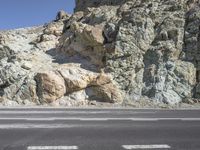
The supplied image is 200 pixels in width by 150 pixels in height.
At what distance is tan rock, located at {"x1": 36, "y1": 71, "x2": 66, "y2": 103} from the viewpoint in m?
23.1

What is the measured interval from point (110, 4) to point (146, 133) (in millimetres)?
27587

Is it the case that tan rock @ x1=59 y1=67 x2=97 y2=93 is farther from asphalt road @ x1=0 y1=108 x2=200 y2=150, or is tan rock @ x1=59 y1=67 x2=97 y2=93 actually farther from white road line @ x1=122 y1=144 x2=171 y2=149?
white road line @ x1=122 y1=144 x2=171 y2=149

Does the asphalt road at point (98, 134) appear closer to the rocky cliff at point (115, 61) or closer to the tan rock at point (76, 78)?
the rocky cliff at point (115, 61)

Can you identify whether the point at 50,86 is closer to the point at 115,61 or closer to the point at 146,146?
the point at 115,61

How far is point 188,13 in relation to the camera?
27703 millimetres

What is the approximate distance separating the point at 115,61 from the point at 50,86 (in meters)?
4.76

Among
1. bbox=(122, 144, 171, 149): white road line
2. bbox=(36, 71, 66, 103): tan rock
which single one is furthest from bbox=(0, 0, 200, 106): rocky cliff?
bbox=(122, 144, 171, 149): white road line

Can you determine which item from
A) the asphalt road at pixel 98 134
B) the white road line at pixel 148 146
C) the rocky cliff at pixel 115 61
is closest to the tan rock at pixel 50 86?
the rocky cliff at pixel 115 61

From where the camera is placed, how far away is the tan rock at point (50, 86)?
23109mm

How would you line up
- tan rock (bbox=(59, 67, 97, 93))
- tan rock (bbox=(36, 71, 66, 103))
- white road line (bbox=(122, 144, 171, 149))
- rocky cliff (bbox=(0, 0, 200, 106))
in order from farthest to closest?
tan rock (bbox=(59, 67, 97, 93)), rocky cliff (bbox=(0, 0, 200, 106)), tan rock (bbox=(36, 71, 66, 103)), white road line (bbox=(122, 144, 171, 149))

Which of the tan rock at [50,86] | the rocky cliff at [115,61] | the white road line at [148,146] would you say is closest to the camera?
the white road line at [148,146]

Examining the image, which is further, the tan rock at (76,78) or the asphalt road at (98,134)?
the tan rock at (76,78)

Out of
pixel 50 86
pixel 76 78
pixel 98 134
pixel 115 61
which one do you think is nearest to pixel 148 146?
pixel 98 134

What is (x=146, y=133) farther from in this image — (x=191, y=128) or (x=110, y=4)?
(x=110, y=4)
